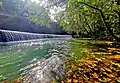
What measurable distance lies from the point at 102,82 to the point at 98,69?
61.0 inches

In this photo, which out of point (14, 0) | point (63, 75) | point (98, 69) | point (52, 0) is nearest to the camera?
point (63, 75)

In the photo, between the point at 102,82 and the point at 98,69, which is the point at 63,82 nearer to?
the point at 102,82

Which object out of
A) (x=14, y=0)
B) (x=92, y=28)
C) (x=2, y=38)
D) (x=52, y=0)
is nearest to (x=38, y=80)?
(x=52, y=0)

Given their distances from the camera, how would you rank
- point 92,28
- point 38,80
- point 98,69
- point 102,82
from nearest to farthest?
point 102,82 → point 38,80 → point 98,69 → point 92,28

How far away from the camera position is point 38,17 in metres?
13.4

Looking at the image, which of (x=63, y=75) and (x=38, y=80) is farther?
(x=63, y=75)

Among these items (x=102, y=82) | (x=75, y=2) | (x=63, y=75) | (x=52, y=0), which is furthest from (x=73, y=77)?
(x=52, y=0)

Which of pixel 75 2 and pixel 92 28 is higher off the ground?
pixel 75 2

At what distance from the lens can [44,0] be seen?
14562 mm

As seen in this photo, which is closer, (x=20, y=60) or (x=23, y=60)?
(x=23, y=60)

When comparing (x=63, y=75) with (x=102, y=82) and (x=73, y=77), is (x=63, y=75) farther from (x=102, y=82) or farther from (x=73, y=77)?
(x=102, y=82)

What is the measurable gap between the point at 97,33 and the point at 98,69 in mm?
24932

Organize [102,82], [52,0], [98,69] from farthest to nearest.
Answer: [52,0] < [98,69] < [102,82]

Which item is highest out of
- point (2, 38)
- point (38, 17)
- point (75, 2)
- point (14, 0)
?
point (14, 0)
